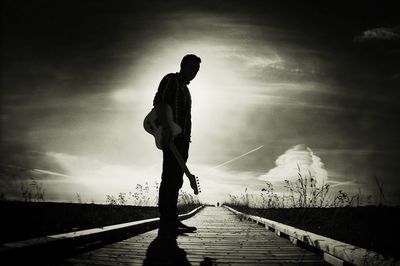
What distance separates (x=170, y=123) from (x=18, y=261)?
274 centimetres

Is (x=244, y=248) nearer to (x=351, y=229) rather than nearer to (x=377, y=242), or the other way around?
(x=377, y=242)

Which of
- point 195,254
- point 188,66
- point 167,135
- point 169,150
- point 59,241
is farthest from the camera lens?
point 188,66

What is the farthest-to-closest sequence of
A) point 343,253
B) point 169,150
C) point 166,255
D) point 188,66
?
point 188,66 → point 169,150 → point 166,255 → point 343,253

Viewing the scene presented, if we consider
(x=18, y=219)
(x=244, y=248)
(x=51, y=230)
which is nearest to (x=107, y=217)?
(x=18, y=219)

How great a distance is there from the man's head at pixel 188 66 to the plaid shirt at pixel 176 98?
0.38 feet

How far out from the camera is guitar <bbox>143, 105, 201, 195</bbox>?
16.2 feet

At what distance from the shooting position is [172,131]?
492 centimetres

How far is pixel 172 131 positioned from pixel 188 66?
1020 millimetres

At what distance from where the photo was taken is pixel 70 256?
3283mm

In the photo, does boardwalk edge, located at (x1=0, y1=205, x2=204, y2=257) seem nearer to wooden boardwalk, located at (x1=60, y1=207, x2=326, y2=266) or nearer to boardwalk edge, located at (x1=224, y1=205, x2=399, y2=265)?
wooden boardwalk, located at (x1=60, y1=207, x2=326, y2=266)

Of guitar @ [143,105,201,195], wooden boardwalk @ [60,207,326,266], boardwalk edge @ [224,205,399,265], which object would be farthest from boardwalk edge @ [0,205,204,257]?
boardwalk edge @ [224,205,399,265]

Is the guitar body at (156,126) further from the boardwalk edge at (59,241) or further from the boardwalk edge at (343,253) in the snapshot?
the boardwalk edge at (343,253)

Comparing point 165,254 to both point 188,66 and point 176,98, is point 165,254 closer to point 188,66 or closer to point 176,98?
point 176,98

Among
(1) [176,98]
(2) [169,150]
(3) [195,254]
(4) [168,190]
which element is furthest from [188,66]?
(3) [195,254]
